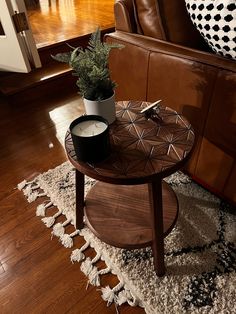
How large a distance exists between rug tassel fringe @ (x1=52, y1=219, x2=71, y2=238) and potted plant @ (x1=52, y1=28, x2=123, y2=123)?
1.91ft

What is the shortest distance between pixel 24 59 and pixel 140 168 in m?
1.69

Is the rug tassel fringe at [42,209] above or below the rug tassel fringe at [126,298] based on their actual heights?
below

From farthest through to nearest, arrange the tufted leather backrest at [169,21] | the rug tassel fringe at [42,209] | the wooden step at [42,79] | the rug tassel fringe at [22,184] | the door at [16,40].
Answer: the wooden step at [42,79] → the door at [16,40] → the rug tassel fringe at [22,184] → the rug tassel fringe at [42,209] → the tufted leather backrest at [169,21]

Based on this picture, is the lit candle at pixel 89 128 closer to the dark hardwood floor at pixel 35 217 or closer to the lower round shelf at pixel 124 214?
the lower round shelf at pixel 124 214

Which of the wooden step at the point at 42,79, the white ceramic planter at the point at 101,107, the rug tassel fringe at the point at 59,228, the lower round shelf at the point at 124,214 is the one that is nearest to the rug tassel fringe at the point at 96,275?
the lower round shelf at the point at 124,214

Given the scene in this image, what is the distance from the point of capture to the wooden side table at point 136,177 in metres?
0.74

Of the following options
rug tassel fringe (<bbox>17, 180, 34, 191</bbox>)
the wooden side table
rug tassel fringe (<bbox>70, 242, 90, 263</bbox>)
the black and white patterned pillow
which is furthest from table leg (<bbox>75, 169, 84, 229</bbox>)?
the black and white patterned pillow

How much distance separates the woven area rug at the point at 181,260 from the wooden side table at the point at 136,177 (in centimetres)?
7

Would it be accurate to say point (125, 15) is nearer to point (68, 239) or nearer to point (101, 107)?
point (101, 107)

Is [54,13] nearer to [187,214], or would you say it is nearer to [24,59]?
[24,59]

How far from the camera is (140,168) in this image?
729 mm

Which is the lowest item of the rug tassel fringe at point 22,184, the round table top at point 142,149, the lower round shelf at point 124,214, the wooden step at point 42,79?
the rug tassel fringe at point 22,184

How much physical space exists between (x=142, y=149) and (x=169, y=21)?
1.89 feet

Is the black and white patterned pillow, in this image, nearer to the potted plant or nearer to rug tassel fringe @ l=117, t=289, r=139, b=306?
the potted plant
